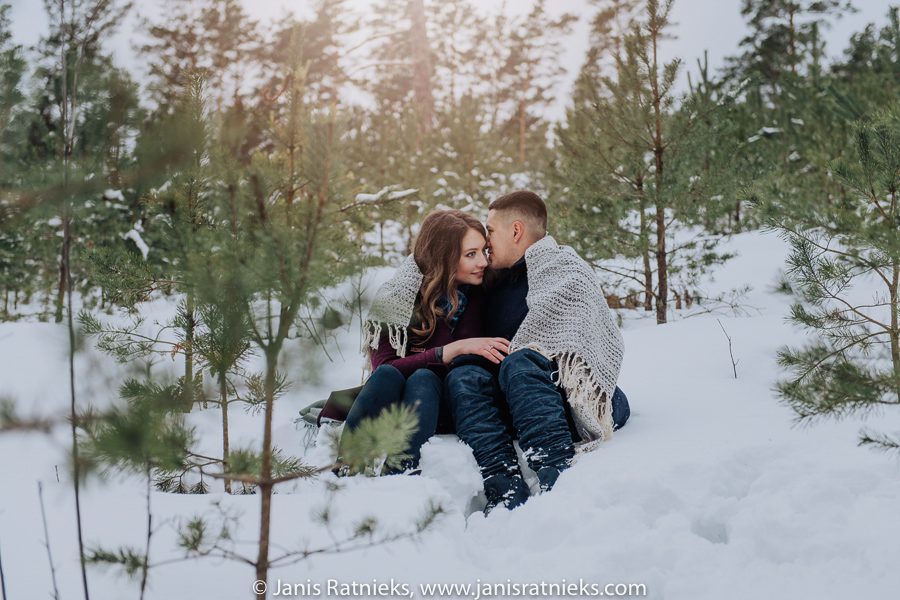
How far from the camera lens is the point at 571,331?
2816mm

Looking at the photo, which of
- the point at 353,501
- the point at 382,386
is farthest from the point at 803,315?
the point at 353,501

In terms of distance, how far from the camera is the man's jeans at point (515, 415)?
2570 mm

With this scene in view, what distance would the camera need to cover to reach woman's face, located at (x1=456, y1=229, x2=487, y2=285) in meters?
3.11

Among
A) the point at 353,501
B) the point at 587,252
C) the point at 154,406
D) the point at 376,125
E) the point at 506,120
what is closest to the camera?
the point at 154,406

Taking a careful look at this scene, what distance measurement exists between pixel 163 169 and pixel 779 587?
1813 mm

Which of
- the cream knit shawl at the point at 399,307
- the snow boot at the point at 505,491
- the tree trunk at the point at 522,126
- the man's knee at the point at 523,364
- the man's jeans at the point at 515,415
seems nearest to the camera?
the snow boot at the point at 505,491

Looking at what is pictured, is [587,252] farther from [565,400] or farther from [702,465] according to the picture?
[702,465]

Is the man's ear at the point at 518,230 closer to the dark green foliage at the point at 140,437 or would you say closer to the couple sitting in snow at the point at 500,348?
the couple sitting in snow at the point at 500,348

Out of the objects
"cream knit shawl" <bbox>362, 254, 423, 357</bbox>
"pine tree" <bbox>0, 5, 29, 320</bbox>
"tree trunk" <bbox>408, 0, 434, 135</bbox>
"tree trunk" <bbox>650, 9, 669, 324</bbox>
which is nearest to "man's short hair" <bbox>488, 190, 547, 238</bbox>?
"cream knit shawl" <bbox>362, 254, 423, 357</bbox>

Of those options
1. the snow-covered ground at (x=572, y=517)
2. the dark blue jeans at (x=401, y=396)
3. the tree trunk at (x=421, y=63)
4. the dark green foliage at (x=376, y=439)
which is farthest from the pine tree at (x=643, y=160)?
the tree trunk at (x=421, y=63)

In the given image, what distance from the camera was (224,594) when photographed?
163 centimetres

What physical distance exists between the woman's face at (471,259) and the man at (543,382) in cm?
23

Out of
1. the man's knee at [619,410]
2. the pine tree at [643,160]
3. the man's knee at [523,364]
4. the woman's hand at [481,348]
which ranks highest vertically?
the pine tree at [643,160]

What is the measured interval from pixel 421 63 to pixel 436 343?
32.2 ft
